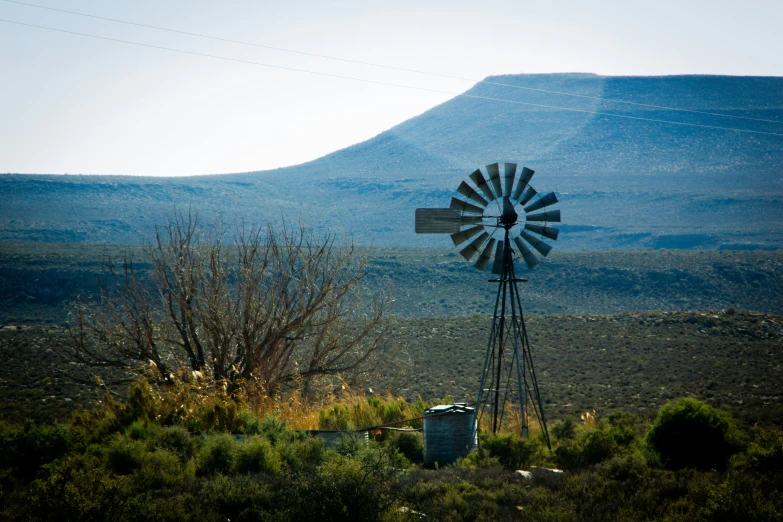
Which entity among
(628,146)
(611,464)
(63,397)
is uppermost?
(628,146)

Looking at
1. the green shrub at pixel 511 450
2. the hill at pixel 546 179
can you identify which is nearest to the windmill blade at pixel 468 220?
the green shrub at pixel 511 450

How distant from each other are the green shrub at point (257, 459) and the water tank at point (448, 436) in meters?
2.16

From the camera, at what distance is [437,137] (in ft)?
500

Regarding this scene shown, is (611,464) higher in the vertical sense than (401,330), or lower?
higher

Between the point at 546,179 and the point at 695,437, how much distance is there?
348ft

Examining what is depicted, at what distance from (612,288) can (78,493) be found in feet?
184

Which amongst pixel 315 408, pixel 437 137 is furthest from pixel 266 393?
pixel 437 137

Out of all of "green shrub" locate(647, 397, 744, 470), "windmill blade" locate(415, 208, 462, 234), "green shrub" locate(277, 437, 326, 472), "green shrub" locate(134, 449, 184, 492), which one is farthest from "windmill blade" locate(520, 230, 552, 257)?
"green shrub" locate(134, 449, 184, 492)

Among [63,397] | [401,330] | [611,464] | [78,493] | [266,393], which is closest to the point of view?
[78,493]

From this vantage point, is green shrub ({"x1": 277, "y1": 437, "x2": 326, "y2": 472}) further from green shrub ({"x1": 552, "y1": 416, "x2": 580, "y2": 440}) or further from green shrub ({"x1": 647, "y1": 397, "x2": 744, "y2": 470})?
green shrub ({"x1": 552, "y1": 416, "x2": 580, "y2": 440})

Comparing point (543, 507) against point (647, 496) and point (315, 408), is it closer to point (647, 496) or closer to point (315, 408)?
point (647, 496)

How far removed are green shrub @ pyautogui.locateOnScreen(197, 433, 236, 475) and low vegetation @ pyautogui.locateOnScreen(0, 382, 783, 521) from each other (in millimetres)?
16

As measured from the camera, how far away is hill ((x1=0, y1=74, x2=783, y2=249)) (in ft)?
288

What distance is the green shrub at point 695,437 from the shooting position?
9.02 m
